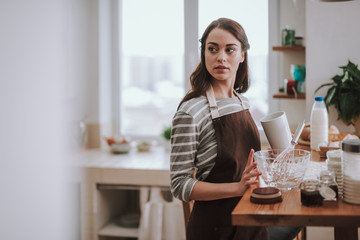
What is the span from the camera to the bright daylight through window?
345cm

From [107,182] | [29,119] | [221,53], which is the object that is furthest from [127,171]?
[221,53]

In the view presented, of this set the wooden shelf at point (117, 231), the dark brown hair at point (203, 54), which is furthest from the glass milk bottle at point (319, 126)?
the wooden shelf at point (117, 231)

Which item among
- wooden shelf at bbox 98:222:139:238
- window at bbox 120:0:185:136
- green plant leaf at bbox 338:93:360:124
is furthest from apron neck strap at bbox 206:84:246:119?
window at bbox 120:0:185:136

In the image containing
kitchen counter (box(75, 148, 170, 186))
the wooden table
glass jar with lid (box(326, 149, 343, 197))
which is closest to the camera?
the wooden table

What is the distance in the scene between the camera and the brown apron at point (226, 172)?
56.7 inches

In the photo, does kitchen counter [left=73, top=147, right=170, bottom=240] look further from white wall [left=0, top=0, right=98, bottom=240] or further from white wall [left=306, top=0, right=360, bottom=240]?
white wall [left=306, top=0, right=360, bottom=240]

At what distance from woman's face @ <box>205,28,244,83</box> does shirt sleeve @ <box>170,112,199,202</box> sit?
20 centimetres

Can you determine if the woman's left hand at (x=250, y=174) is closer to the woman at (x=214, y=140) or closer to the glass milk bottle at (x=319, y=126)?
the woman at (x=214, y=140)

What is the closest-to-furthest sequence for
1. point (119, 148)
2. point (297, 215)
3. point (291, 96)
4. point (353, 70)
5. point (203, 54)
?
1. point (297, 215)
2. point (203, 54)
3. point (353, 70)
4. point (291, 96)
5. point (119, 148)

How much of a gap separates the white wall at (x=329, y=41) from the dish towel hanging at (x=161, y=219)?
113cm

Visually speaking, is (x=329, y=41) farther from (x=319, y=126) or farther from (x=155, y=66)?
(x=155, y=66)

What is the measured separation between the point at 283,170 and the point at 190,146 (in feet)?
0.97

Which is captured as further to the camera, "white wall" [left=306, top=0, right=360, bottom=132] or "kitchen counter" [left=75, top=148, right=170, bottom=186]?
"kitchen counter" [left=75, top=148, right=170, bottom=186]

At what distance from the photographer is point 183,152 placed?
1400mm
